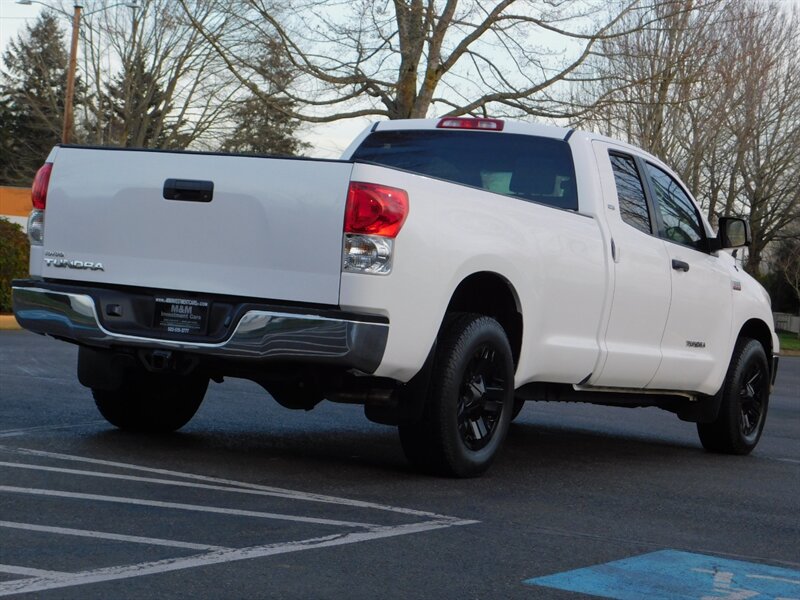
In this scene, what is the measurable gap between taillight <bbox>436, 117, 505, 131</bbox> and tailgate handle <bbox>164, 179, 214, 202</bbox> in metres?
2.49

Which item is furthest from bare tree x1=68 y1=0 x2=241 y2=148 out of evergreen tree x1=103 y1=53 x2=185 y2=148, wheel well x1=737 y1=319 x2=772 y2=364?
wheel well x1=737 y1=319 x2=772 y2=364

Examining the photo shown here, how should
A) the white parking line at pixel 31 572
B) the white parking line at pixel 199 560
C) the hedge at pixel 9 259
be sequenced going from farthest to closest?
the hedge at pixel 9 259, the white parking line at pixel 31 572, the white parking line at pixel 199 560

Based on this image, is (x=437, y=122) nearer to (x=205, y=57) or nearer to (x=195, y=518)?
(x=195, y=518)

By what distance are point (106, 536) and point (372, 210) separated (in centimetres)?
203

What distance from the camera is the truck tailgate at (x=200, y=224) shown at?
20.7ft

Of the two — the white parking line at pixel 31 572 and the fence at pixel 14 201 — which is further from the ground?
the fence at pixel 14 201

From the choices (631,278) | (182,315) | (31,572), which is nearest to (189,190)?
(182,315)

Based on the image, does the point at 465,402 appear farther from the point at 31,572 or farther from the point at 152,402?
the point at 31,572

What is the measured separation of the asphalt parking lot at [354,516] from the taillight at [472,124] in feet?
6.82

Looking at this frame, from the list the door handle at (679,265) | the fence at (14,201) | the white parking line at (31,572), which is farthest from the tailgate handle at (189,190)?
the fence at (14,201)

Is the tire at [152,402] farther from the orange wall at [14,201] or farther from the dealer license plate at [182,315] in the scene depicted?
the orange wall at [14,201]

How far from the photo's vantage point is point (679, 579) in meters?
4.97

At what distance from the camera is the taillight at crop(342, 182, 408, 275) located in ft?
20.4

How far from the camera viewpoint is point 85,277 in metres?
6.86
